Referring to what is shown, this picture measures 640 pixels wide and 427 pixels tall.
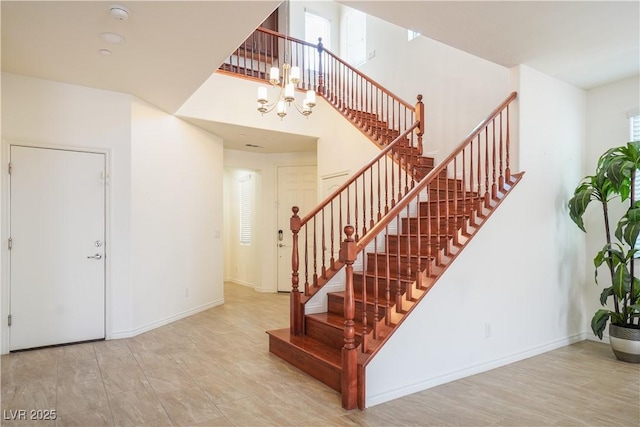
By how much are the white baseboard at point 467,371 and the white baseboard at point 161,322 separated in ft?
9.85

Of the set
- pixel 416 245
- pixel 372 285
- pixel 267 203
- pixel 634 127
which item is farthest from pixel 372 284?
pixel 267 203

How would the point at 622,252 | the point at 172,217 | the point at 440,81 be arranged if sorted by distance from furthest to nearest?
the point at 440,81
the point at 172,217
the point at 622,252

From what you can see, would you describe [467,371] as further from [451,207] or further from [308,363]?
[451,207]

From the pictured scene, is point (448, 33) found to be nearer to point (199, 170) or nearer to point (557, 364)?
point (557, 364)

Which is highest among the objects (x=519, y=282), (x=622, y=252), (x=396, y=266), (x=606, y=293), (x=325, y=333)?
(x=622, y=252)

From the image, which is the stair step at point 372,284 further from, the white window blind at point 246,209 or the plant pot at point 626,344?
the white window blind at point 246,209

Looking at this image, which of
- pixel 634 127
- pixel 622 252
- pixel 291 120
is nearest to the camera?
pixel 622 252

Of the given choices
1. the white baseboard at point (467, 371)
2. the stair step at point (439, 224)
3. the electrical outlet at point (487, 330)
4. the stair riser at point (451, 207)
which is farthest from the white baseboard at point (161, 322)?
the electrical outlet at point (487, 330)

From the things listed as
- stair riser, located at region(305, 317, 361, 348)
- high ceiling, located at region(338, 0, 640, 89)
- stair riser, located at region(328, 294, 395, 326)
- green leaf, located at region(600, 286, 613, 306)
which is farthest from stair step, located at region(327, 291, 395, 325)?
high ceiling, located at region(338, 0, 640, 89)

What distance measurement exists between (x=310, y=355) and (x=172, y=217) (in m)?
2.88

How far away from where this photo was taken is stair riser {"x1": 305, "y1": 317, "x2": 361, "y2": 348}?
10.9 ft

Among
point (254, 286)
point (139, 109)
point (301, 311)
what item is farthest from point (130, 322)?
point (254, 286)

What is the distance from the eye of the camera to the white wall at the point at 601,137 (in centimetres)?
418

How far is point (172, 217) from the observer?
5.12m
